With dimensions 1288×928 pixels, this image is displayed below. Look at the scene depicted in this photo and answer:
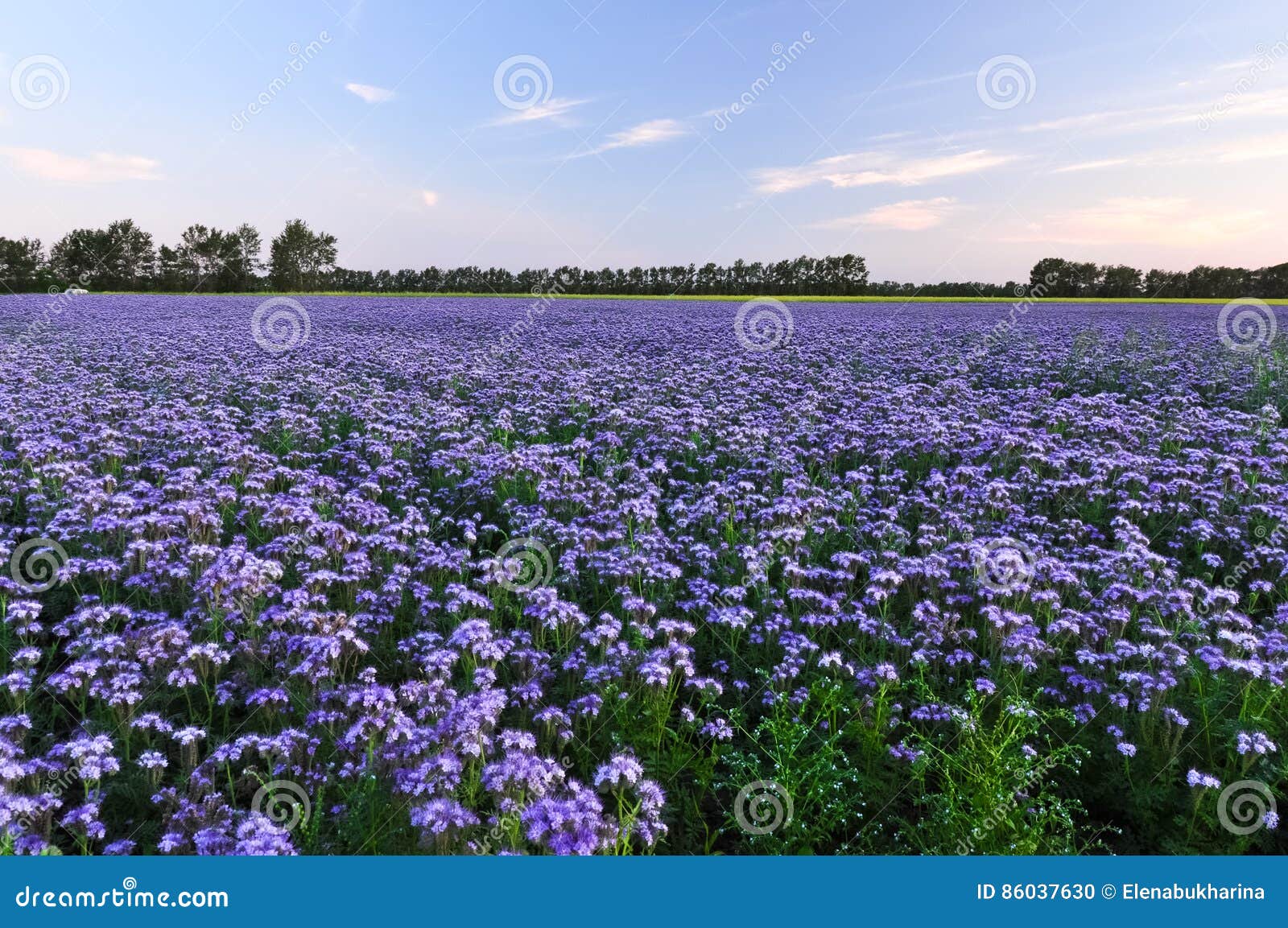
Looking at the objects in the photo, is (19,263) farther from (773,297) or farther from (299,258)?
(773,297)

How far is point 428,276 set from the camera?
69.2m

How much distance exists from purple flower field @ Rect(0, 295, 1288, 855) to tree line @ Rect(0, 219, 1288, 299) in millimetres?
52849

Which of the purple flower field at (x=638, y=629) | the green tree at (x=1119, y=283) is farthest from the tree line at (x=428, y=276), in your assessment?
the purple flower field at (x=638, y=629)

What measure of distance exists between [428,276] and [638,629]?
2758 inches

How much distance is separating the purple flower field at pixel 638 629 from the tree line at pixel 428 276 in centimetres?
5285

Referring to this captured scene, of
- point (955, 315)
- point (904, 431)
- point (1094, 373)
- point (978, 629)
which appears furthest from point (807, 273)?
point (978, 629)

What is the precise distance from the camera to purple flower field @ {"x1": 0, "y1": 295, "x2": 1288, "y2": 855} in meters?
3.65

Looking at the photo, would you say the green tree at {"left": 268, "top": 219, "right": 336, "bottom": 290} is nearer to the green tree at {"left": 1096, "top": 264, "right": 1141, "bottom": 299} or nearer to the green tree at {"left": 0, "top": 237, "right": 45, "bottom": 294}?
the green tree at {"left": 0, "top": 237, "right": 45, "bottom": 294}

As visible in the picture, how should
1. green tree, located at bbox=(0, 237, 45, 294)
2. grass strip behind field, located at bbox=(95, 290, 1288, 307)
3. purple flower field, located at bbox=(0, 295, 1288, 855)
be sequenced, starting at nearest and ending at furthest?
purple flower field, located at bbox=(0, 295, 1288, 855), grass strip behind field, located at bbox=(95, 290, 1288, 307), green tree, located at bbox=(0, 237, 45, 294)

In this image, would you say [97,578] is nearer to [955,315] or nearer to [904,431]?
[904,431]

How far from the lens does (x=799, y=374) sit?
48.1 ft

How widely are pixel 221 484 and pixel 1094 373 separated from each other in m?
15.4

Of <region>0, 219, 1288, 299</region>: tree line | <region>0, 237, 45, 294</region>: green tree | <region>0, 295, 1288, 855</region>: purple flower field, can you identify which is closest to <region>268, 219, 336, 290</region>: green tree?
<region>0, 219, 1288, 299</region>: tree line

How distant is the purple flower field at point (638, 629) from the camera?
3.65 meters
